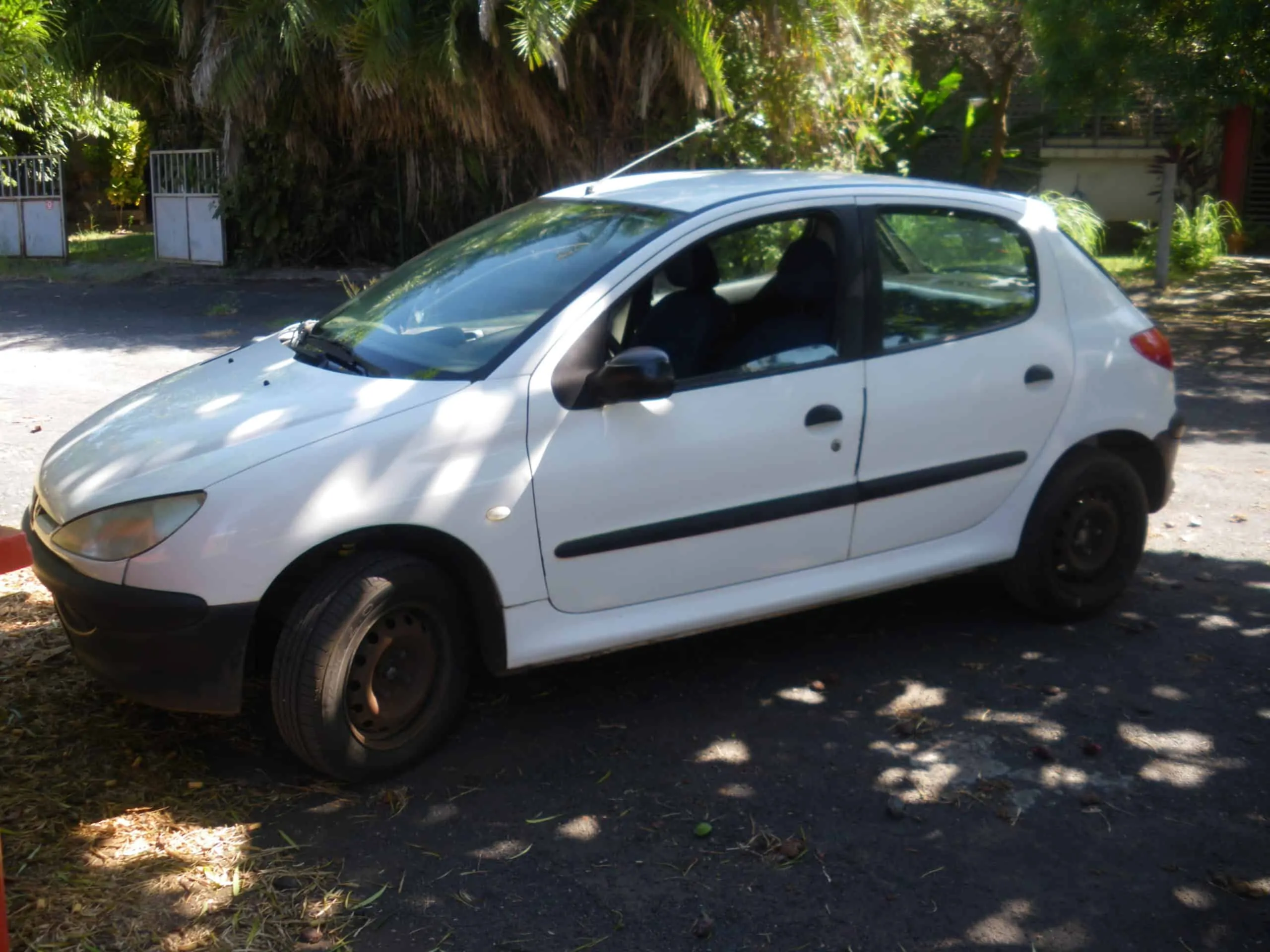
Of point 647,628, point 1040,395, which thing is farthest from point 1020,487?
point 647,628

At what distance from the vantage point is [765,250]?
4965mm

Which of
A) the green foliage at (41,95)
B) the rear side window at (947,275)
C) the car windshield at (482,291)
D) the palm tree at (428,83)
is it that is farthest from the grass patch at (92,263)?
the rear side window at (947,275)

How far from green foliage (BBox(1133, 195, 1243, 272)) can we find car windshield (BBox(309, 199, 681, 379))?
1274cm

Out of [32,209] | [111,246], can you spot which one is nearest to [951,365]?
[32,209]

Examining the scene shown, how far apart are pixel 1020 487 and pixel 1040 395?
365 millimetres

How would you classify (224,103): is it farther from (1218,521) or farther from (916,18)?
(1218,521)

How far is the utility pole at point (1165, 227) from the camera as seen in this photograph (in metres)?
14.7

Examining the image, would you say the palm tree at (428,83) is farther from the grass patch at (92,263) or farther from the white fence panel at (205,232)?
the grass patch at (92,263)

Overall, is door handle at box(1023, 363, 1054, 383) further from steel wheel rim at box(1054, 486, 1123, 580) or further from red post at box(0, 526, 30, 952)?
red post at box(0, 526, 30, 952)

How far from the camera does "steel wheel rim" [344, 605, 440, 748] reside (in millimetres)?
3984

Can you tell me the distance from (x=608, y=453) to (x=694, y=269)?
0.88 meters

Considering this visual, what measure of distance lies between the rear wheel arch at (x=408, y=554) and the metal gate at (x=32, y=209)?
1836 cm

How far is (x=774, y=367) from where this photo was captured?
15.1 feet

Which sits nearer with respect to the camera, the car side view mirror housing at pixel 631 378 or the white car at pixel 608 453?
the white car at pixel 608 453
